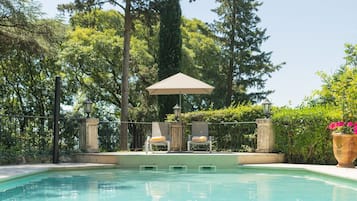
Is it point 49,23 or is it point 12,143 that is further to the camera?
point 49,23

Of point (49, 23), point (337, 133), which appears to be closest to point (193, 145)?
point (337, 133)

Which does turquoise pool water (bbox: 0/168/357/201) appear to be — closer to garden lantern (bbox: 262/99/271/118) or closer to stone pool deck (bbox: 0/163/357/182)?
stone pool deck (bbox: 0/163/357/182)

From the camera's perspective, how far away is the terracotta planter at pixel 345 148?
927cm

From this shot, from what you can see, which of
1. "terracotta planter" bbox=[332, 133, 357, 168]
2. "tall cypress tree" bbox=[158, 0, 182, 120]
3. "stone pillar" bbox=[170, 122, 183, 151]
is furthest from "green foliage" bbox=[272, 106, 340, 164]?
"tall cypress tree" bbox=[158, 0, 182, 120]

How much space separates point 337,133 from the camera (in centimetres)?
948

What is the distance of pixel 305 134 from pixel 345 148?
133 cm

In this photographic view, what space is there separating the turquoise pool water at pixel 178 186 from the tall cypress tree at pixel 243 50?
15353mm

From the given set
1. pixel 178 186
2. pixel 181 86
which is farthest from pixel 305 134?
Result: pixel 178 186

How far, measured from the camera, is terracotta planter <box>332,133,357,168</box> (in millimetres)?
9273

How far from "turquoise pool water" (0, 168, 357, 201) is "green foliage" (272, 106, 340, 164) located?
1.15 metres

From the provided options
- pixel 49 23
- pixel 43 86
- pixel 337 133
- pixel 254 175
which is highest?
pixel 49 23

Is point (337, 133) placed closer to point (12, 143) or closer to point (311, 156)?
point (311, 156)

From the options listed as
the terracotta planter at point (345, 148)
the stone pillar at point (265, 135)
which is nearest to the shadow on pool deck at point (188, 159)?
the stone pillar at point (265, 135)

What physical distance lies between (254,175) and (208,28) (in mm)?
17452
